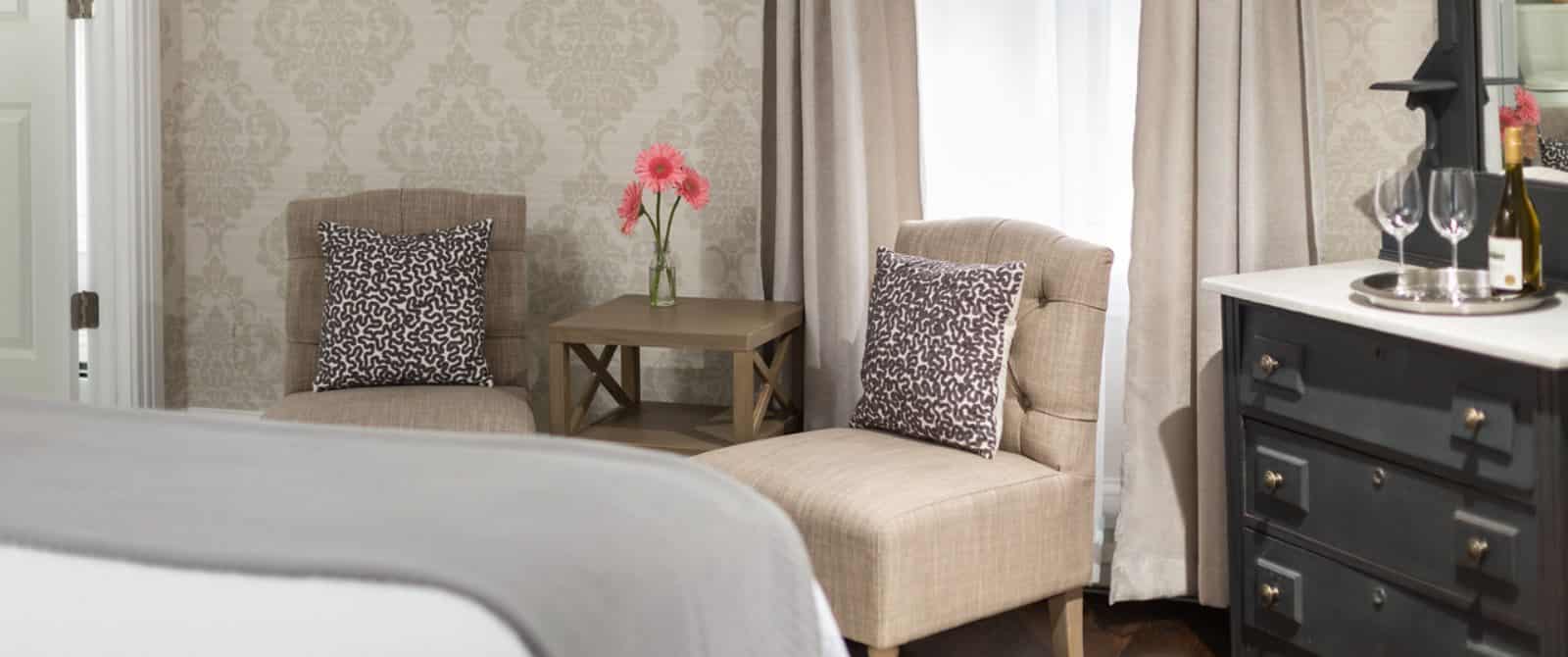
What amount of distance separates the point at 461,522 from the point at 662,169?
89.0 inches

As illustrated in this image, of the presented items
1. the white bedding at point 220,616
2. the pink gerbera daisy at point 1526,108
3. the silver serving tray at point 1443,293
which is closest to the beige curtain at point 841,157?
the silver serving tray at point 1443,293

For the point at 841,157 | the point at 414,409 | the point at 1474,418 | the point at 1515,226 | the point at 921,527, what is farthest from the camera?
the point at 841,157

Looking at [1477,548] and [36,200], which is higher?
[36,200]

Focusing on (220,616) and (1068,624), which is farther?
(1068,624)

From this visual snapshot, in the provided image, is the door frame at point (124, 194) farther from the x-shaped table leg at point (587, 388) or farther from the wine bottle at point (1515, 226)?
the wine bottle at point (1515, 226)

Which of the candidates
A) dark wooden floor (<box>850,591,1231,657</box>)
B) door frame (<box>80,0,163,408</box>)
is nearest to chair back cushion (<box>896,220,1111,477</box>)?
dark wooden floor (<box>850,591,1231,657</box>)

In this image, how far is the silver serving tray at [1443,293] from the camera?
2459 mm

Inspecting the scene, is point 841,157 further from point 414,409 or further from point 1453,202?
point 1453,202

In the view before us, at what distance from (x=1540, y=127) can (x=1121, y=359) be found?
46.5 inches

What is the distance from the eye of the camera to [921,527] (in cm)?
273

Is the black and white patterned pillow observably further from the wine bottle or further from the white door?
the white door

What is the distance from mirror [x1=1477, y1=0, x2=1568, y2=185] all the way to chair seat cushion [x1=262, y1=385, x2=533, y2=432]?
6.71 feet

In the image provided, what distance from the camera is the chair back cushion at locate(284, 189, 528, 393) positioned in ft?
12.3

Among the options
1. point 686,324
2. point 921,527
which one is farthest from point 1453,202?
point 686,324
